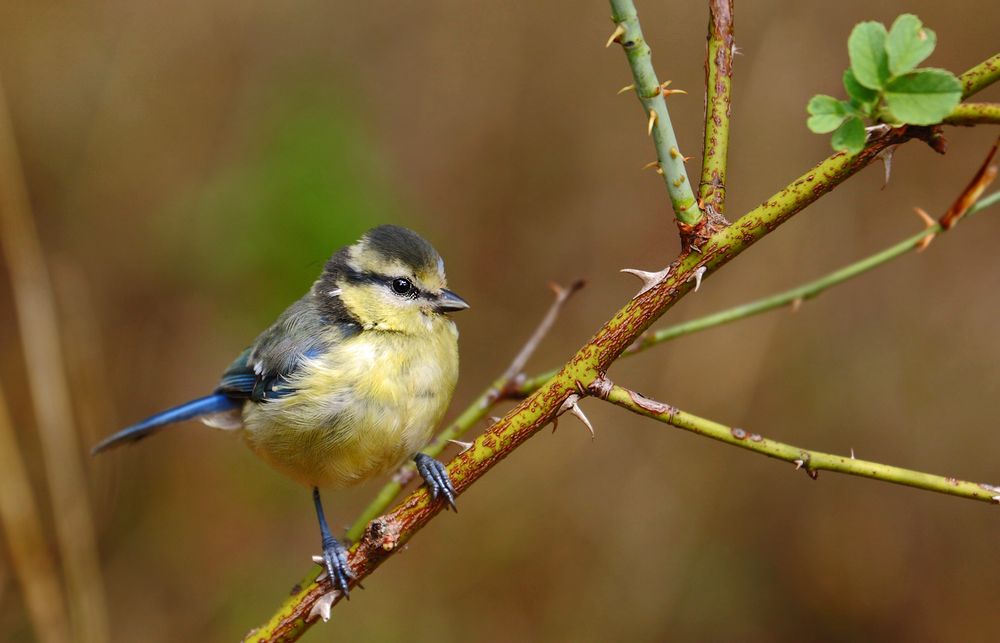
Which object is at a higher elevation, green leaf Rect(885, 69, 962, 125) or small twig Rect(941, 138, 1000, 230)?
green leaf Rect(885, 69, 962, 125)

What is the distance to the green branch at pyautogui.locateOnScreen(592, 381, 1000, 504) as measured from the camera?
5.11ft

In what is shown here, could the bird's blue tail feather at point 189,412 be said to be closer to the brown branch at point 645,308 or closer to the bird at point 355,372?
the bird at point 355,372

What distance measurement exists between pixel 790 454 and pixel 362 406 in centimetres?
160

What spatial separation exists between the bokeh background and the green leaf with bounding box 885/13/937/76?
11.9 feet

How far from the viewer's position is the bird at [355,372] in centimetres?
294

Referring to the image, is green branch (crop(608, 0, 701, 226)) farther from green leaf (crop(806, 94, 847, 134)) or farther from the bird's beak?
the bird's beak

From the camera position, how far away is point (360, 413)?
293cm

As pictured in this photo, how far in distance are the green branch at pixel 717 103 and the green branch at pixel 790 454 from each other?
14.9 inches

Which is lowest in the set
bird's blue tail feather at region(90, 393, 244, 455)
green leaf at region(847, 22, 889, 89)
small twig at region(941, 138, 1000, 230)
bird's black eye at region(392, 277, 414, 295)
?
small twig at region(941, 138, 1000, 230)

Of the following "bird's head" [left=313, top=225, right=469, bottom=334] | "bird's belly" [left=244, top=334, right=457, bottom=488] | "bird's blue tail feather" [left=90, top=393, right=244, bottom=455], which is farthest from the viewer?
"bird's blue tail feather" [left=90, top=393, right=244, bottom=455]

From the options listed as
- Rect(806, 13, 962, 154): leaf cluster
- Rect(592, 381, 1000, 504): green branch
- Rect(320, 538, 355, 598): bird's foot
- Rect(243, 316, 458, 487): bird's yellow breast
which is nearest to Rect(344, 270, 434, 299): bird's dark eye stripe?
Rect(243, 316, 458, 487): bird's yellow breast

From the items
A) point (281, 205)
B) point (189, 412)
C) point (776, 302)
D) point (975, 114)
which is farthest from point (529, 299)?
point (975, 114)

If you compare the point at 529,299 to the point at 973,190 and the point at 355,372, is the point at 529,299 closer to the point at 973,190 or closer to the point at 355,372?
the point at 355,372

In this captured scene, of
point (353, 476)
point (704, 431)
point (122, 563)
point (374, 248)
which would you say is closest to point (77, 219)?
point (122, 563)
